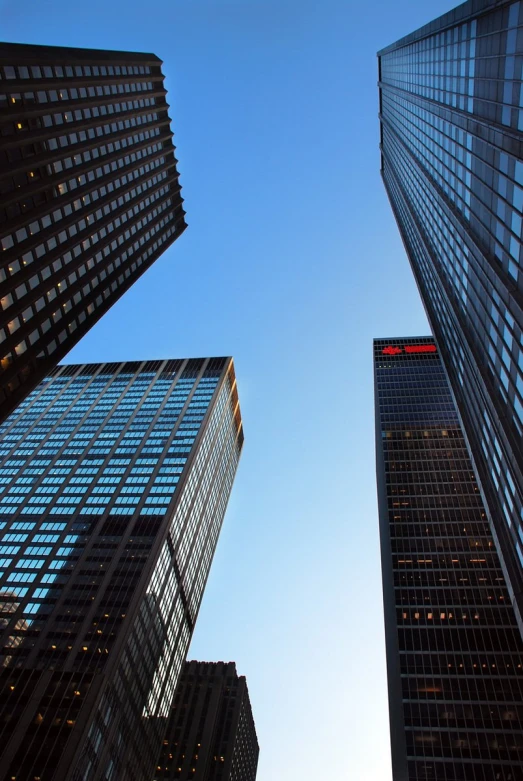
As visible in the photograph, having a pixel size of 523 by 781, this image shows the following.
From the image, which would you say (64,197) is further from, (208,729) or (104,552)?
(208,729)

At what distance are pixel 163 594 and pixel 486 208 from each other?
334ft

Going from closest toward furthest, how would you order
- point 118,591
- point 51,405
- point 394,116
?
point 118,591 < point 394,116 < point 51,405

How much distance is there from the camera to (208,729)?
148m

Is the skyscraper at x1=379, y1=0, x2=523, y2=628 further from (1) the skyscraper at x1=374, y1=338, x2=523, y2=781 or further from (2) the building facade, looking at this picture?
(2) the building facade

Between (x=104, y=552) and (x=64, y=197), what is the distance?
237ft

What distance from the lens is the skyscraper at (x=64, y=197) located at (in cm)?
6506

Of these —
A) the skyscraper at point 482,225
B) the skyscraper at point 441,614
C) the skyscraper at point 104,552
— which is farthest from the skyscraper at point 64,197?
the skyscraper at point 441,614

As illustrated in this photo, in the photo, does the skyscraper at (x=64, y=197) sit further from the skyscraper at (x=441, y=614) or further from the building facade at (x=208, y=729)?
the building facade at (x=208, y=729)

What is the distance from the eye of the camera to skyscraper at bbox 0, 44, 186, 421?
6506cm

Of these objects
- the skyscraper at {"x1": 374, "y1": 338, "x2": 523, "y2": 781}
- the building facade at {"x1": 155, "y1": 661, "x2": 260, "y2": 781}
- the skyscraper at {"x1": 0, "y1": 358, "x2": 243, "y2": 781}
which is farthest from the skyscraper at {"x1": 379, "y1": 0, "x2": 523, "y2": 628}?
the building facade at {"x1": 155, "y1": 661, "x2": 260, "y2": 781}

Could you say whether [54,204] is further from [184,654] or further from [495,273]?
[184,654]

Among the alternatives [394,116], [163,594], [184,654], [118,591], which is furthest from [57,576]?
[394,116]

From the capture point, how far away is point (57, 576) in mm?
111812

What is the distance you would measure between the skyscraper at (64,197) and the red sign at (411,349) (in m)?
99.4
